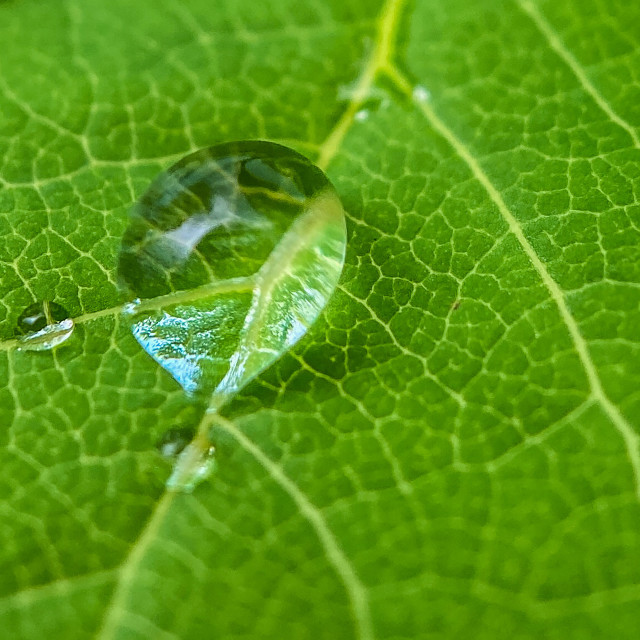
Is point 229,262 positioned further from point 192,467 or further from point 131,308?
point 192,467

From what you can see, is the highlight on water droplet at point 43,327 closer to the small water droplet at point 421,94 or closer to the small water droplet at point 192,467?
the small water droplet at point 192,467

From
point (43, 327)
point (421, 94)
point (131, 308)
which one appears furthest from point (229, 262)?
point (421, 94)

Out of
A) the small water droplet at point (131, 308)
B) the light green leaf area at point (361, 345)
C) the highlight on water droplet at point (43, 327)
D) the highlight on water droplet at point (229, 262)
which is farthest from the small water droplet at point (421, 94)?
the highlight on water droplet at point (43, 327)

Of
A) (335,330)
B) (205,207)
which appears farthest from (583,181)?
(205,207)

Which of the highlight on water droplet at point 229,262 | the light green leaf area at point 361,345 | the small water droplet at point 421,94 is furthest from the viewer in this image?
the small water droplet at point 421,94

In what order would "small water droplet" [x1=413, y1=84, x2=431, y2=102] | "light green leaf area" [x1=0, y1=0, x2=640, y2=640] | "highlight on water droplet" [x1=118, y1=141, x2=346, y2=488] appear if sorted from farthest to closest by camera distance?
"small water droplet" [x1=413, y1=84, x2=431, y2=102] → "highlight on water droplet" [x1=118, y1=141, x2=346, y2=488] → "light green leaf area" [x1=0, y1=0, x2=640, y2=640]

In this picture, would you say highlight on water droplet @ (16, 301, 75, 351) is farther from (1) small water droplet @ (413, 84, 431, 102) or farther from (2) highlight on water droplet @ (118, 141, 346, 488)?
(1) small water droplet @ (413, 84, 431, 102)

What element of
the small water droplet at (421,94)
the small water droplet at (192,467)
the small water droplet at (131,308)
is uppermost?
the small water droplet at (421,94)

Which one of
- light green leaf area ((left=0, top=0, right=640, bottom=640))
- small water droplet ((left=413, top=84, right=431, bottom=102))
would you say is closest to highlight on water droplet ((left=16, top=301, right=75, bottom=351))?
light green leaf area ((left=0, top=0, right=640, bottom=640))
